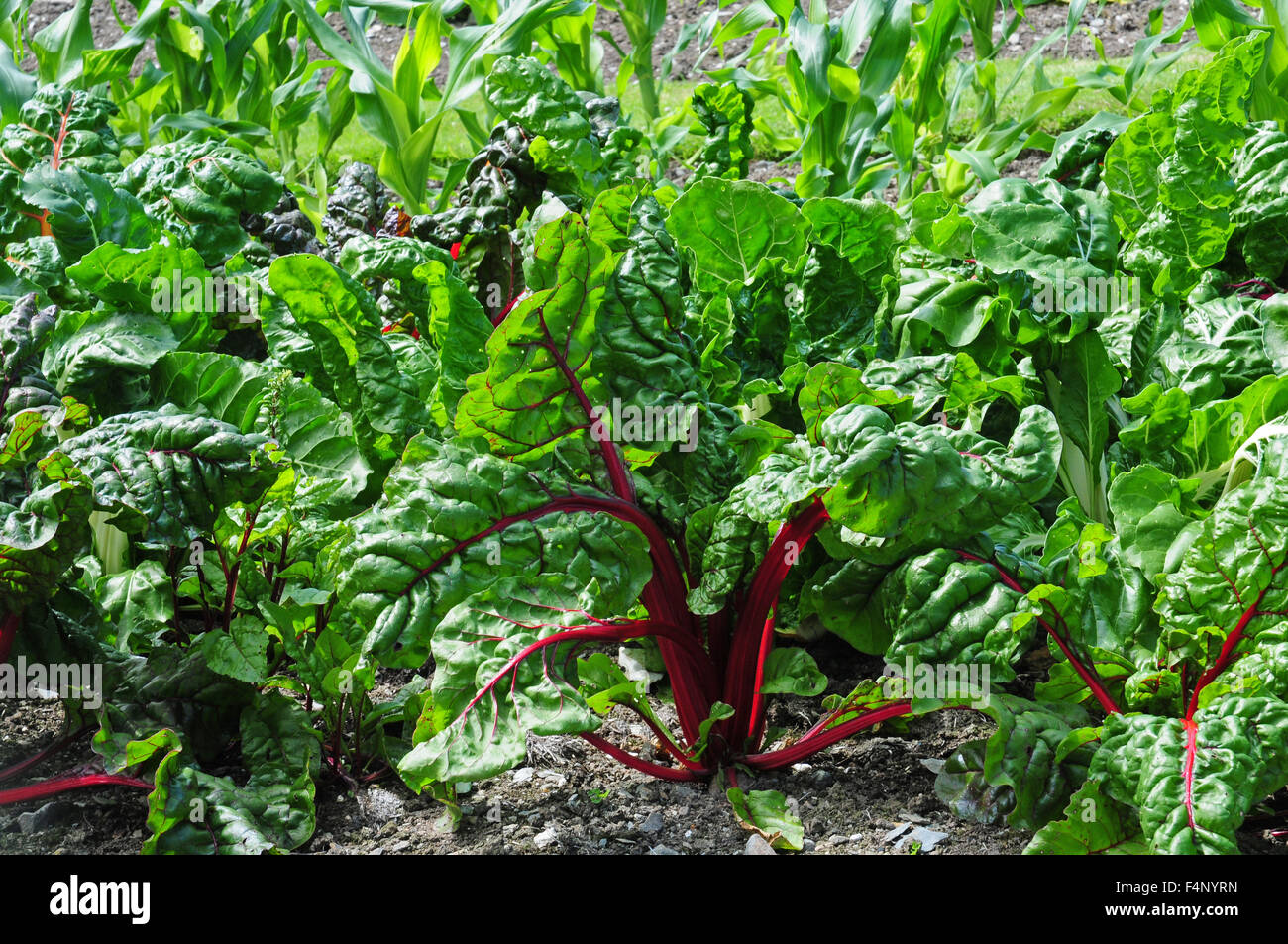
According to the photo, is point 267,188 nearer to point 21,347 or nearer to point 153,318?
point 153,318

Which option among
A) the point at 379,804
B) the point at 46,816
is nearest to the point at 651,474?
the point at 379,804

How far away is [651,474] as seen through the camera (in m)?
1.99

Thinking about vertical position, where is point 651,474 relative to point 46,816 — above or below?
above

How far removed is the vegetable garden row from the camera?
5.05 feet

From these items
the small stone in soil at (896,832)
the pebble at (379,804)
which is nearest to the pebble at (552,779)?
the pebble at (379,804)

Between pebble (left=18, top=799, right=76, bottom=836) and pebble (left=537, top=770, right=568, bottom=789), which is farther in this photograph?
pebble (left=537, top=770, right=568, bottom=789)

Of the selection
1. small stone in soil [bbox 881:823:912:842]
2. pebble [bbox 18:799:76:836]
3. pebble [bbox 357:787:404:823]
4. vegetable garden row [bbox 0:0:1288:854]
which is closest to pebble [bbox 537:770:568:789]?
vegetable garden row [bbox 0:0:1288:854]

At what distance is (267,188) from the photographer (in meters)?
2.50

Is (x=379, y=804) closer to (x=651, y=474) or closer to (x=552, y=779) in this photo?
(x=552, y=779)

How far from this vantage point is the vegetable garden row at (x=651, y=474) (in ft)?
5.05

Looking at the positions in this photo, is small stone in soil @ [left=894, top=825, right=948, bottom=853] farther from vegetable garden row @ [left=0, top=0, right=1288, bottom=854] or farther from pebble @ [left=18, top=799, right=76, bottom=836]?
pebble @ [left=18, top=799, right=76, bottom=836]

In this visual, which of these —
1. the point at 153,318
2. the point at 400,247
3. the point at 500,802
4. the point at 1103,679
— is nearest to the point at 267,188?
the point at 153,318

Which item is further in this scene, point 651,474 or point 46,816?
point 651,474

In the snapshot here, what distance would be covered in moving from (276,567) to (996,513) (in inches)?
46.5
